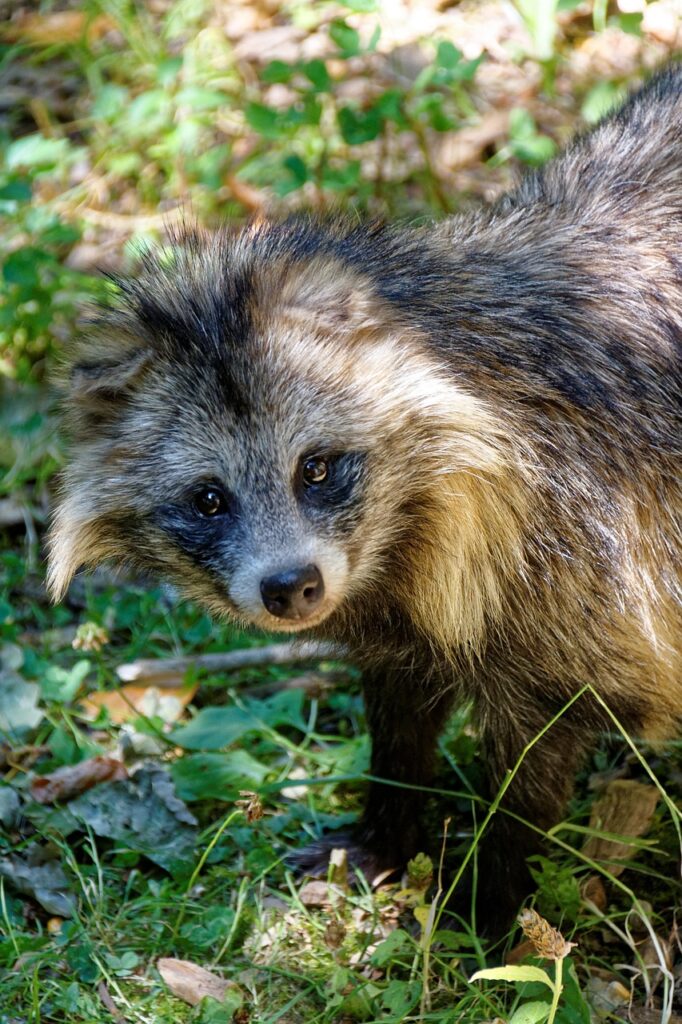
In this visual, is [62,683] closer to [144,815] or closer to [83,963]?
[144,815]

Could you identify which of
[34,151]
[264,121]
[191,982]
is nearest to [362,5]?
[264,121]

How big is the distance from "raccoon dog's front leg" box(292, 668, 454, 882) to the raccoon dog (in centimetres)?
30

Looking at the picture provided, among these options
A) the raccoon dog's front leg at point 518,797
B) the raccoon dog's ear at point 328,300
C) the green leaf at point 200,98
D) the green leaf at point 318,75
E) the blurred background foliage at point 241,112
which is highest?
the raccoon dog's ear at point 328,300

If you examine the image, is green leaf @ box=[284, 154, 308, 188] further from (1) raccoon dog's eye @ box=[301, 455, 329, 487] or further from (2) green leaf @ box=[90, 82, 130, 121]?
(1) raccoon dog's eye @ box=[301, 455, 329, 487]

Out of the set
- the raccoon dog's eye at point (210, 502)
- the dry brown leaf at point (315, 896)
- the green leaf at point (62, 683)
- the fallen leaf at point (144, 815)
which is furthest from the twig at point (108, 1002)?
the raccoon dog's eye at point (210, 502)

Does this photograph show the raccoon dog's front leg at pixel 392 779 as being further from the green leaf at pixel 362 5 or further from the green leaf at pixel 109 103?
the green leaf at pixel 109 103

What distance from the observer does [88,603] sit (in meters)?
5.50

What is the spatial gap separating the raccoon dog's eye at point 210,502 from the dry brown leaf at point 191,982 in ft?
4.56

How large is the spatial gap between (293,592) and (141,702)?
193cm

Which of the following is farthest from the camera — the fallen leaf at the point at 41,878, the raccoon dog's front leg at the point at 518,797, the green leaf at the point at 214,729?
the green leaf at the point at 214,729

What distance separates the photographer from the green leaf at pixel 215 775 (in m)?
4.50

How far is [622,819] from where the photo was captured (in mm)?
4184

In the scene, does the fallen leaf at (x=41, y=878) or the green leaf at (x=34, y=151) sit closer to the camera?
the fallen leaf at (x=41, y=878)

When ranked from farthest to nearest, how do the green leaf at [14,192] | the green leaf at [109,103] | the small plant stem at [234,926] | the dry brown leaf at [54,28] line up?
the dry brown leaf at [54,28] → the green leaf at [109,103] → the green leaf at [14,192] → the small plant stem at [234,926]
